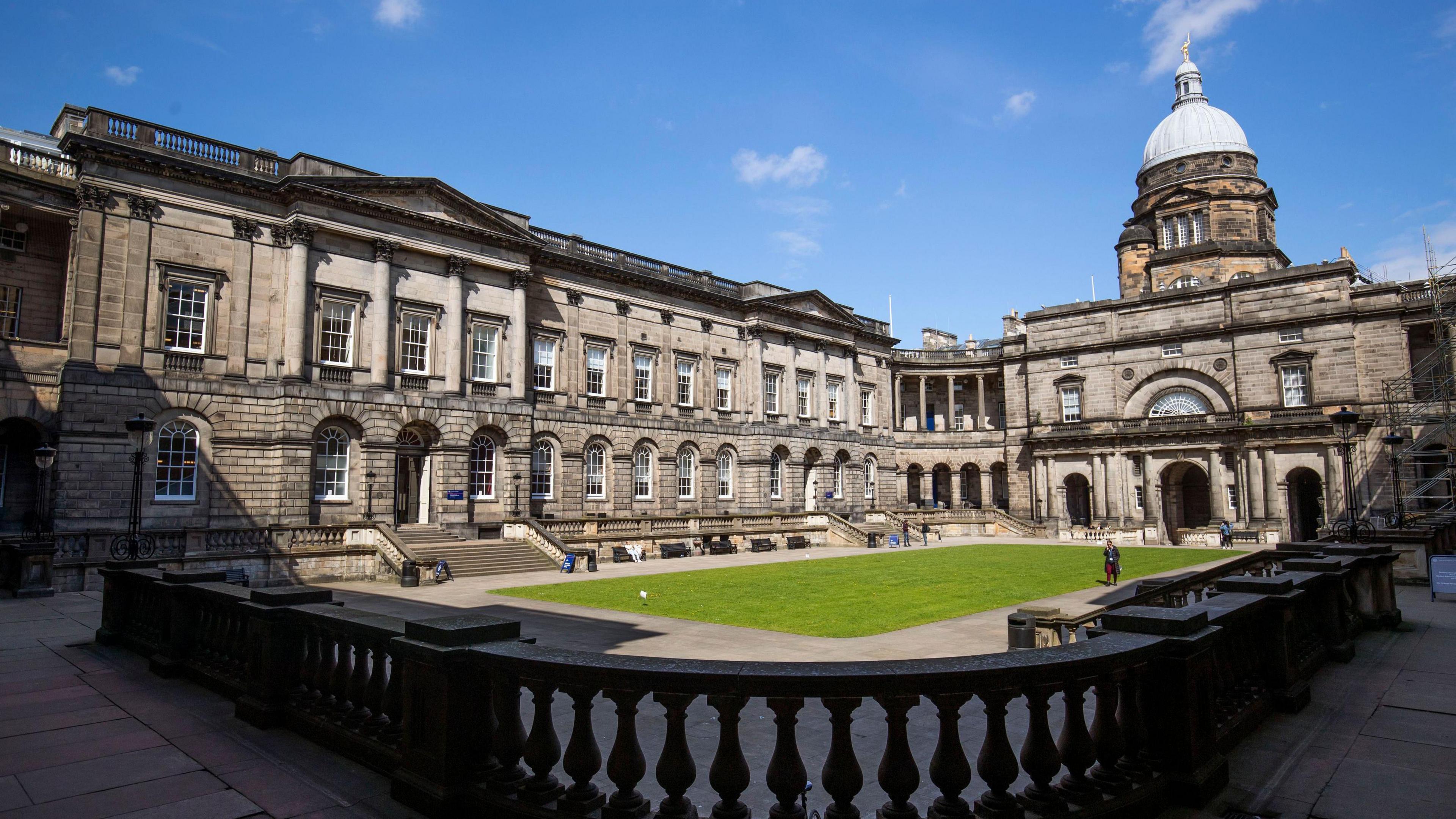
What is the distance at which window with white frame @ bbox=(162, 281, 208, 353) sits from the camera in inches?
959

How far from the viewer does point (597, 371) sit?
36.2 m

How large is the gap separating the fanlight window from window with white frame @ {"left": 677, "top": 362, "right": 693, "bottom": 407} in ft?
93.1

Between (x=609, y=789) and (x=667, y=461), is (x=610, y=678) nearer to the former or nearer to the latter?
(x=609, y=789)

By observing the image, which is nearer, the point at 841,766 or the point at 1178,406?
the point at 841,766

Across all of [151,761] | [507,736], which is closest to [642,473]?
[151,761]

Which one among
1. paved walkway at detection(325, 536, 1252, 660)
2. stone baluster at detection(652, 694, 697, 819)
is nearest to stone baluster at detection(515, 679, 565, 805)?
stone baluster at detection(652, 694, 697, 819)

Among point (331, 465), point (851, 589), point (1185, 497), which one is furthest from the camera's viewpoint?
point (1185, 497)

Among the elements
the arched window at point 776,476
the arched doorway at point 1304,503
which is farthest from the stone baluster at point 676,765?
the arched doorway at point 1304,503

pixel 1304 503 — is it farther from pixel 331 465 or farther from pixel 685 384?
pixel 331 465

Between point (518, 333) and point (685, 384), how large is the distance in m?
10.5

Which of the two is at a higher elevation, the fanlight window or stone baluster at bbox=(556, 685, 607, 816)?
the fanlight window

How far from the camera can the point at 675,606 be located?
17.0m

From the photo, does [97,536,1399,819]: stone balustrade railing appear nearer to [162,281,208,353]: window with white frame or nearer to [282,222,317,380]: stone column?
[282,222,317,380]: stone column

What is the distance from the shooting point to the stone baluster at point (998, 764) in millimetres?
3873
